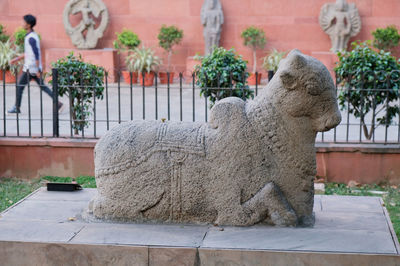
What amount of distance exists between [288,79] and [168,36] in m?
11.5

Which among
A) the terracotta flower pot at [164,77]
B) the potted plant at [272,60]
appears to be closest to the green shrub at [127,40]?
the terracotta flower pot at [164,77]

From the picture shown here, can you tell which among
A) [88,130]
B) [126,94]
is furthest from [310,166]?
[126,94]

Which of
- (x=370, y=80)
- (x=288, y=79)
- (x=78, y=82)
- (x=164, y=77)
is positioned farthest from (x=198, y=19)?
(x=288, y=79)

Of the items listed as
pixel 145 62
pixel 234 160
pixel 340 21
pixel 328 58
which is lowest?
pixel 234 160

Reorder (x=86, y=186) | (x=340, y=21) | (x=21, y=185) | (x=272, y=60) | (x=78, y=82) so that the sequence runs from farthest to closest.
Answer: (x=340, y=21)
(x=272, y=60)
(x=78, y=82)
(x=21, y=185)
(x=86, y=186)

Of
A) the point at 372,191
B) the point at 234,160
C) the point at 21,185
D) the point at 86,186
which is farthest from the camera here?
the point at 21,185

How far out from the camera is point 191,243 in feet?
→ 13.8

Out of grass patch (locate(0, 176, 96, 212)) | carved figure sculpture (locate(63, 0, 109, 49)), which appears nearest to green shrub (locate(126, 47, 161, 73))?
carved figure sculpture (locate(63, 0, 109, 49))

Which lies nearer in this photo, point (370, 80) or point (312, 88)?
point (312, 88)

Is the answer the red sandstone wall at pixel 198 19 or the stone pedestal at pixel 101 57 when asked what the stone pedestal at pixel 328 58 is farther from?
the stone pedestal at pixel 101 57

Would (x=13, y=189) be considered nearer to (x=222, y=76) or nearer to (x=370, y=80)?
(x=222, y=76)

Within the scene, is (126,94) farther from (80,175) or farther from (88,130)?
(80,175)

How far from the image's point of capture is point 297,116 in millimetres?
4410

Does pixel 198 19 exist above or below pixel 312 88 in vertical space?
above
